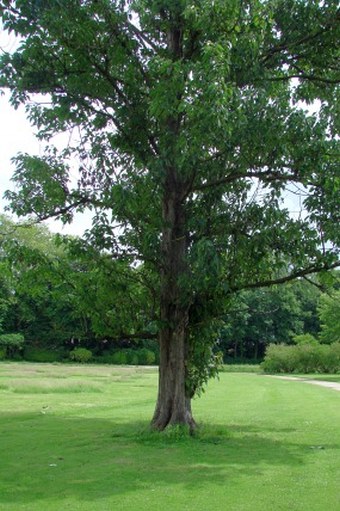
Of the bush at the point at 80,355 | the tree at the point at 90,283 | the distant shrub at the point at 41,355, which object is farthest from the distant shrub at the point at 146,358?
the tree at the point at 90,283

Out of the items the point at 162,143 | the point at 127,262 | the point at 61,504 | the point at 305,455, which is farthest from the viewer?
the point at 127,262

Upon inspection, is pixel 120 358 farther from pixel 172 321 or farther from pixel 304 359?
pixel 172 321

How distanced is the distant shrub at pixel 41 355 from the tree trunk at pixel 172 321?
5412 centimetres

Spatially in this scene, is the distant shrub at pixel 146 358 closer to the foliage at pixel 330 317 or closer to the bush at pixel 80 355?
the bush at pixel 80 355

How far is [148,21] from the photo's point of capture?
489 inches

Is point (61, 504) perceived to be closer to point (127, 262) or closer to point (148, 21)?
point (127, 262)

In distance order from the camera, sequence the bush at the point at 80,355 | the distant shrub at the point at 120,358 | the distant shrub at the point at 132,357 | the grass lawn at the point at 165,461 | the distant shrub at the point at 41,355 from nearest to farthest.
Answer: the grass lawn at the point at 165,461 < the bush at the point at 80,355 < the distant shrub at the point at 41,355 < the distant shrub at the point at 120,358 < the distant shrub at the point at 132,357

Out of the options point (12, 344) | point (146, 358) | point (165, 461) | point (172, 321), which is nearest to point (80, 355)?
point (12, 344)

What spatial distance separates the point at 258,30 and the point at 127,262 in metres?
5.04

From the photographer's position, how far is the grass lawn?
23.8ft

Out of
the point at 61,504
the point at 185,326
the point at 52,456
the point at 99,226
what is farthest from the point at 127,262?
the point at 61,504

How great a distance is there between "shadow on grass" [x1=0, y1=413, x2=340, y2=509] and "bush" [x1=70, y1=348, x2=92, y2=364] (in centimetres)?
5091

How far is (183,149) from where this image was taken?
1020 cm

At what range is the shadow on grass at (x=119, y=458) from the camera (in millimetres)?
8023
